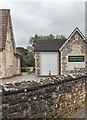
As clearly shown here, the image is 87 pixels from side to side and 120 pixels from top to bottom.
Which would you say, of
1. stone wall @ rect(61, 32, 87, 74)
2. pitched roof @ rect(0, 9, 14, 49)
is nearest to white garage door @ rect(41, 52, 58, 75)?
stone wall @ rect(61, 32, 87, 74)

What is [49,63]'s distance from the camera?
42.8 metres

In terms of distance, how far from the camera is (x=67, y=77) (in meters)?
9.03

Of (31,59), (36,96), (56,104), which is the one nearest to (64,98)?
(56,104)

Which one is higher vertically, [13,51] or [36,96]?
[13,51]

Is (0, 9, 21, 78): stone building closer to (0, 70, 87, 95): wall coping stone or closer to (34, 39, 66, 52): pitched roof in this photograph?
(34, 39, 66, 52): pitched roof

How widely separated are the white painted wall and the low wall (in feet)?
106

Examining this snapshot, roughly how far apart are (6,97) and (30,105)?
3.22ft

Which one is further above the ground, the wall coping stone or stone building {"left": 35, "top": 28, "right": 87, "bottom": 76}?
stone building {"left": 35, "top": 28, "right": 87, "bottom": 76}

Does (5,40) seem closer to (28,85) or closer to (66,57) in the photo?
(66,57)

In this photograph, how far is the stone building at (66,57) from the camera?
42.0 m

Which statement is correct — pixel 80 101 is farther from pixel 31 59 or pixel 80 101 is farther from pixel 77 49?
pixel 31 59

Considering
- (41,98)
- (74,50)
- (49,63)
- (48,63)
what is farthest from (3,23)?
(41,98)

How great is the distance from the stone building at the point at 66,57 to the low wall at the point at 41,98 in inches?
1260

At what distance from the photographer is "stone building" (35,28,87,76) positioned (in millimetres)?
41969
